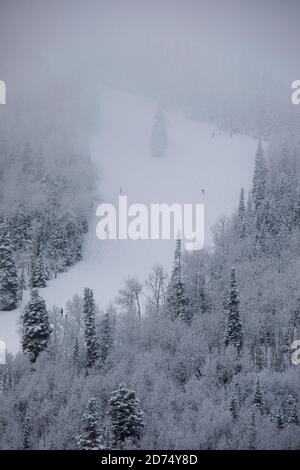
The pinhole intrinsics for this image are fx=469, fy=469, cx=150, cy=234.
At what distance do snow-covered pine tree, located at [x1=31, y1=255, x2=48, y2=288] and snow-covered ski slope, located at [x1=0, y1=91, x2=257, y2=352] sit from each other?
1553 mm

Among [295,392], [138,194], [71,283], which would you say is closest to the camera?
[295,392]

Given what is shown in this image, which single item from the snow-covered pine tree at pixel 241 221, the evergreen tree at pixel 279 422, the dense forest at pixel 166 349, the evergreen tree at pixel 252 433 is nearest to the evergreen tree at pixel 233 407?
the dense forest at pixel 166 349

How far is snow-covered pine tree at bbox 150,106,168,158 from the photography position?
120250mm

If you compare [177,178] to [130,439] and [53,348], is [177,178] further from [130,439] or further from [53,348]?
[130,439]

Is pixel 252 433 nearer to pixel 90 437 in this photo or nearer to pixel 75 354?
pixel 90 437

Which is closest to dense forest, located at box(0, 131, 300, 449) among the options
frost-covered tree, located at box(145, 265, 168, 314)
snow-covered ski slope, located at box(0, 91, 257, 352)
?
frost-covered tree, located at box(145, 265, 168, 314)

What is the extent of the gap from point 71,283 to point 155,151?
55.0 m

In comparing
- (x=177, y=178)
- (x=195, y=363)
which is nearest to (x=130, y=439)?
(x=195, y=363)

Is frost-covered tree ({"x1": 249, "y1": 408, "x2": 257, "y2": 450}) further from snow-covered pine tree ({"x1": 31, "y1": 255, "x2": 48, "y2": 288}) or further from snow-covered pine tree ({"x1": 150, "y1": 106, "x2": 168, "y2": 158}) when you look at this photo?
snow-covered pine tree ({"x1": 150, "y1": 106, "x2": 168, "y2": 158})

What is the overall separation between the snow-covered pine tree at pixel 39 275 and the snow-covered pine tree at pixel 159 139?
55.2 metres

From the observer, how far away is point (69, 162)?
342 ft

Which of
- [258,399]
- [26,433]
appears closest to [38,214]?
[26,433]

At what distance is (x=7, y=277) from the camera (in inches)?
2721

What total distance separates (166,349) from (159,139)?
77.4 meters
